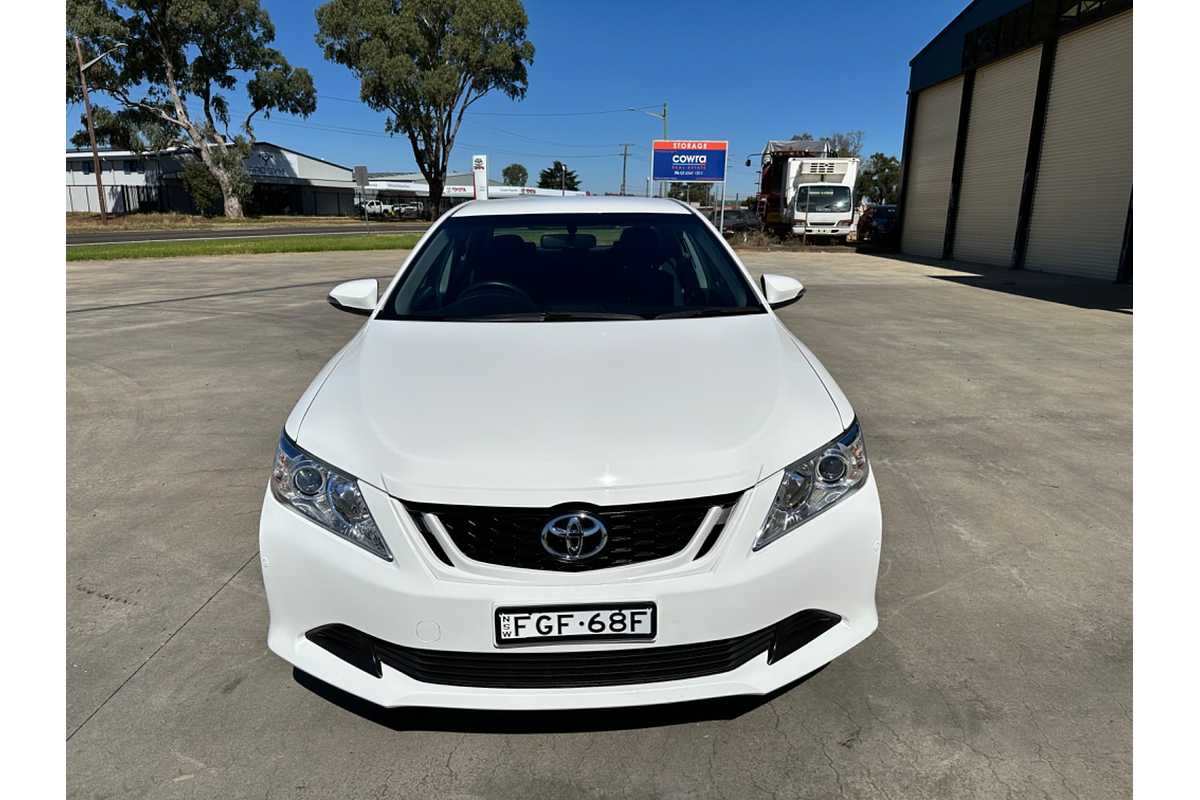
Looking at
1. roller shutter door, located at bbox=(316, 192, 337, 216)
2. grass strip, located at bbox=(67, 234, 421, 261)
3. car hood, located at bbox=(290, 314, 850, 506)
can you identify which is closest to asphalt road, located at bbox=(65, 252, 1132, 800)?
car hood, located at bbox=(290, 314, 850, 506)

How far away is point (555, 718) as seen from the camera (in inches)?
82.4

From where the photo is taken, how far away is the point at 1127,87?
15.1 meters

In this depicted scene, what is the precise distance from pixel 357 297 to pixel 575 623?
2.20 meters

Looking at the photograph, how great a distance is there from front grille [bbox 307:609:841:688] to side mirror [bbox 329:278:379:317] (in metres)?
1.84

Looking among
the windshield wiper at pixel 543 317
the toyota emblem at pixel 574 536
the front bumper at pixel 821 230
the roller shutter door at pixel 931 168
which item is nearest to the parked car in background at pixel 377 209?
the front bumper at pixel 821 230

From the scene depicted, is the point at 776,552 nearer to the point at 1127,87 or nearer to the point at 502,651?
the point at 502,651

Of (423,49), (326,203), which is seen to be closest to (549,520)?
(423,49)

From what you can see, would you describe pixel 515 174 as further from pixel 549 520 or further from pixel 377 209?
pixel 549 520

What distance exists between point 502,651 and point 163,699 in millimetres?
1327

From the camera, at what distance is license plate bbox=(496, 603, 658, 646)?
5.90ft

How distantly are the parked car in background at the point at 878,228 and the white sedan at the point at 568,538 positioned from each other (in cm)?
2775

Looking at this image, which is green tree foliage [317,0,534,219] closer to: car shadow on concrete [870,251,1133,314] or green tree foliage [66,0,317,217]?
green tree foliage [66,0,317,217]

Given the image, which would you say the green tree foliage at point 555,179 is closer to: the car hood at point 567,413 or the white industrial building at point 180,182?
the white industrial building at point 180,182

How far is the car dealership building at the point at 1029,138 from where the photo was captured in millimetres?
15492
